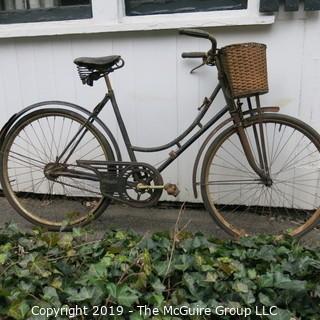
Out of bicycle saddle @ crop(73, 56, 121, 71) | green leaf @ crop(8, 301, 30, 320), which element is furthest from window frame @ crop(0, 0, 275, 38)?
green leaf @ crop(8, 301, 30, 320)

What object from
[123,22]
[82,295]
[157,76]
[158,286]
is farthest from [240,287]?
[123,22]

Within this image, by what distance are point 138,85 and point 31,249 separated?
1.55 meters

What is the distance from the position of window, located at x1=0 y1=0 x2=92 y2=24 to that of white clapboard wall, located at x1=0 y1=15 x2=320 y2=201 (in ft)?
0.49

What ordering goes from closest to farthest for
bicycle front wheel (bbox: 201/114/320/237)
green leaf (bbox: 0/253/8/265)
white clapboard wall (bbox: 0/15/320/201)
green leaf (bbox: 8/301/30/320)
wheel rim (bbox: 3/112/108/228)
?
green leaf (bbox: 8/301/30/320)
green leaf (bbox: 0/253/8/265)
white clapboard wall (bbox: 0/15/320/201)
bicycle front wheel (bbox: 201/114/320/237)
wheel rim (bbox: 3/112/108/228)

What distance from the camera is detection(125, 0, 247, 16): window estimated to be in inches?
123

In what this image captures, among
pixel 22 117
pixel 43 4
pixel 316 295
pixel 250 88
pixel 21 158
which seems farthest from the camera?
pixel 21 158

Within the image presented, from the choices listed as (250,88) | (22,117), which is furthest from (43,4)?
(250,88)

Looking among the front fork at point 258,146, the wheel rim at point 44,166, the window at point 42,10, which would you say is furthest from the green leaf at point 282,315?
the window at point 42,10

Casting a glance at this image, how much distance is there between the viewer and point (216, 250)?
234 centimetres

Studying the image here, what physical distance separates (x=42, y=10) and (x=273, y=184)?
2190 mm

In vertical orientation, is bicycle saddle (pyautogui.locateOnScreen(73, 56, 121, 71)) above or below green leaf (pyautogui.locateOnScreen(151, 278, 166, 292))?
above

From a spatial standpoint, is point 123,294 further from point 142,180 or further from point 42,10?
point 42,10

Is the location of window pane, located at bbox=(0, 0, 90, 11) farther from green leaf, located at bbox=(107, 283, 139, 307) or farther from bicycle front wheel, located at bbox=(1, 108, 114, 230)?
green leaf, located at bbox=(107, 283, 139, 307)

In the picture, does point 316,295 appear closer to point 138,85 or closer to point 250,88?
point 250,88
